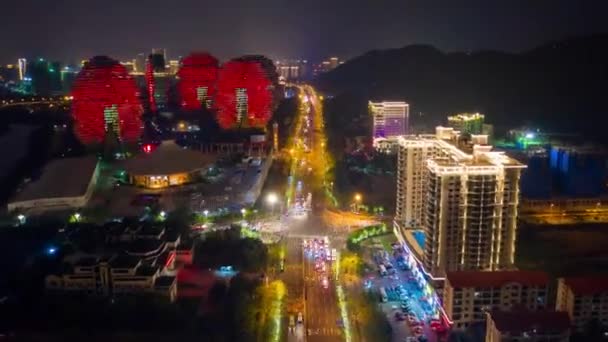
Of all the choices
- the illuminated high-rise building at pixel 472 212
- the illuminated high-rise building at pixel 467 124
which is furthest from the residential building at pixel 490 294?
the illuminated high-rise building at pixel 467 124

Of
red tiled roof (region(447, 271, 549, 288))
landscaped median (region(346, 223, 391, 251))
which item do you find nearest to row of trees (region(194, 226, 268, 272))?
landscaped median (region(346, 223, 391, 251))

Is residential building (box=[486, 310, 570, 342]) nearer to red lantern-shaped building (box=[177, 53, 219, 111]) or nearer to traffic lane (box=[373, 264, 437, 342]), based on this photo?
traffic lane (box=[373, 264, 437, 342])

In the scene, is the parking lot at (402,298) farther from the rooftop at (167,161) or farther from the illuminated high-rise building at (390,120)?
the illuminated high-rise building at (390,120)

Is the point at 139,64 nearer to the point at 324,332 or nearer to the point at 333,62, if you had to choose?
the point at 333,62

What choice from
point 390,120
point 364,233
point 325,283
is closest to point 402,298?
point 325,283

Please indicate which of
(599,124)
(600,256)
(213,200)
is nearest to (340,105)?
(599,124)

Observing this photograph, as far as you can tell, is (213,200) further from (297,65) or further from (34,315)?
(297,65)
